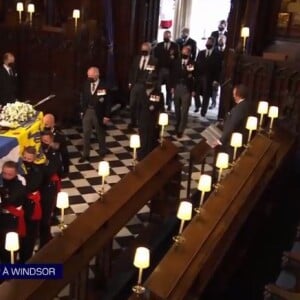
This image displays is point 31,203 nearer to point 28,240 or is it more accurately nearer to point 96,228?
point 28,240

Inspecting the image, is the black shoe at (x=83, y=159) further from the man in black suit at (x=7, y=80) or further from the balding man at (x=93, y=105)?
the man in black suit at (x=7, y=80)

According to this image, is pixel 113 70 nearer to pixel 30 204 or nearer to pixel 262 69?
pixel 262 69

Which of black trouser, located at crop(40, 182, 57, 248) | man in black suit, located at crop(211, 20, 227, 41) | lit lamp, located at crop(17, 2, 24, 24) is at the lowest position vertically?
black trouser, located at crop(40, 182, 57, 248)

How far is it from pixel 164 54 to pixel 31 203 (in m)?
7.36

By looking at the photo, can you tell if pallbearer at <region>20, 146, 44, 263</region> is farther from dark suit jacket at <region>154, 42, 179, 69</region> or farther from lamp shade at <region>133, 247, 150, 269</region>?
dark suit jacket at <region>154, 42, 179, 69</region>

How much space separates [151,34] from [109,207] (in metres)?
7.91

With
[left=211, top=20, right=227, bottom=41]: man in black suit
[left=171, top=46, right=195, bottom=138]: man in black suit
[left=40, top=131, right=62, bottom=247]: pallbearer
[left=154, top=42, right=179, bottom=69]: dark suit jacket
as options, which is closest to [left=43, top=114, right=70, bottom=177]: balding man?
[left=40, top=131, right=62, bottom=247]: pallbearer

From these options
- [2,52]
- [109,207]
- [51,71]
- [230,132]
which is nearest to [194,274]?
[109,207]

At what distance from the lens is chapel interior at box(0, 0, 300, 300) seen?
580 centimetres

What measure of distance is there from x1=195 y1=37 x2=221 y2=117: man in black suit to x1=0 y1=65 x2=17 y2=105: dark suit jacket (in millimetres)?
4053

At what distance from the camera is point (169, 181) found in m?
8.37

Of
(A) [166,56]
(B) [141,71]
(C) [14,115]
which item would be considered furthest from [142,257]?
(A) [166,56]

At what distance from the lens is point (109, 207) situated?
6750mm

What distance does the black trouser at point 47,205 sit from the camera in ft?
24.2
